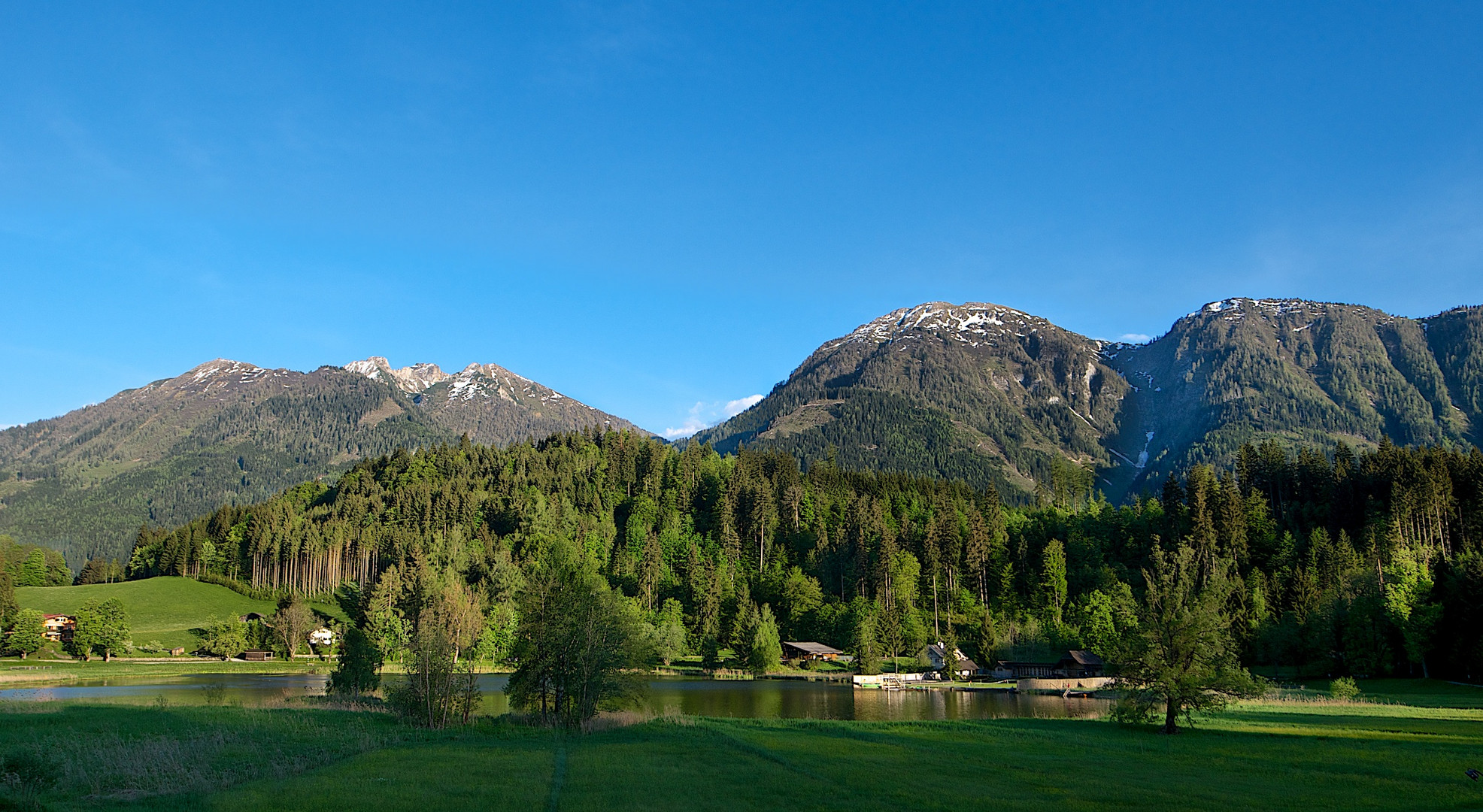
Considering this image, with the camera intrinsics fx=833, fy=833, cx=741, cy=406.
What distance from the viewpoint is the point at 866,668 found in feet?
350

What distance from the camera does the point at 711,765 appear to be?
32.4 m

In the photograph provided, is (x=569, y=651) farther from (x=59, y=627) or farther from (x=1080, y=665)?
(x=59, y=627)

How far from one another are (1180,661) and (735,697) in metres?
42.9

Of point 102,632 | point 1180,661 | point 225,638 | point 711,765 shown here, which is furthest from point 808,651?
point 102,632

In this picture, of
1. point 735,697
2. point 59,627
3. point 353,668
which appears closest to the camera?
point 353,668

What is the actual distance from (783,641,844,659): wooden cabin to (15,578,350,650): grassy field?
76.9m

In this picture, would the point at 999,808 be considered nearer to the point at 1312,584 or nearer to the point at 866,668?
the point at 866,668

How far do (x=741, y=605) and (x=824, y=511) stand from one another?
41.0 meters

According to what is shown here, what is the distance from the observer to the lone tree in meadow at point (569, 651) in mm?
50312

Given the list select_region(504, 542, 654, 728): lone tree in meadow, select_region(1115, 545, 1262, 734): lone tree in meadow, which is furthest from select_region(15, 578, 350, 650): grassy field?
select_region(1115, 545, 1262, 734): lone tree in meadow

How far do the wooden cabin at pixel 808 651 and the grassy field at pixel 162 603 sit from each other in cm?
7691

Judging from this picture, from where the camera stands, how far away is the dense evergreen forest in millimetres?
95000

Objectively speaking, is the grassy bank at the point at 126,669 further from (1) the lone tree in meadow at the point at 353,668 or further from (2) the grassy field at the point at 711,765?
(2) the grassy field at the point at 711,765

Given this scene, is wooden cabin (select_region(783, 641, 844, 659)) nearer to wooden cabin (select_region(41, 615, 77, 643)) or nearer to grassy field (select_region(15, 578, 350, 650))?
grassy field (select_region(15, 578, 350, 650))
